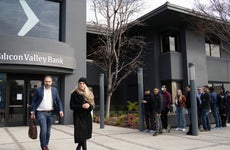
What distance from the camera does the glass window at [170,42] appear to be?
18266 mm

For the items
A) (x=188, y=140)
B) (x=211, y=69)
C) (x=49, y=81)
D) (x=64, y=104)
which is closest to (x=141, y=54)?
(x=211, y=69)

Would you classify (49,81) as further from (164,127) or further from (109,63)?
(109,63)

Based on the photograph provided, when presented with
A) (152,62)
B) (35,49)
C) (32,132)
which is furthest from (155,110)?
(152,62)

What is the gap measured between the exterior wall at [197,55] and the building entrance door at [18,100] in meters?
11.4

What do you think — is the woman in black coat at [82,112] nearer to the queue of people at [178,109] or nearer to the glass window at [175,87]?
the queue of people at [178,109]

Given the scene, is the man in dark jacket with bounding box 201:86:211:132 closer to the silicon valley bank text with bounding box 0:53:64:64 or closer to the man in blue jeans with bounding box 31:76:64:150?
the man in blue jeans with bounding box 31:76:64:150

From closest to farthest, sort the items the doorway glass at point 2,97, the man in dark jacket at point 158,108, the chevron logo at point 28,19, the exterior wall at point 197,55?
the man in dark jacket at point 158,108 → the doorway glass at point 2,97 → the chevron logo at point 28,19 → the exterior wall at point 197,55

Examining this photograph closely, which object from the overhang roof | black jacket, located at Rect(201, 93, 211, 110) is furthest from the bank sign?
black jacket, located at Rect(201, 93, 211, 110)

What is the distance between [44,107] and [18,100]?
24.7 feet

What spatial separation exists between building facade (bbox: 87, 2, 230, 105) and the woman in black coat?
11940mm

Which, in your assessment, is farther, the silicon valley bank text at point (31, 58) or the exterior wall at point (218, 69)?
the exterior wall at point (218, 69)

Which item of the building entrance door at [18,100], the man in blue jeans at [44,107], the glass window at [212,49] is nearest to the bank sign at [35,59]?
the building entrance door at [18,100]

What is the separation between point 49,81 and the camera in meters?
6.14

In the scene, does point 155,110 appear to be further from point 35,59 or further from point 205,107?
point 35,59
